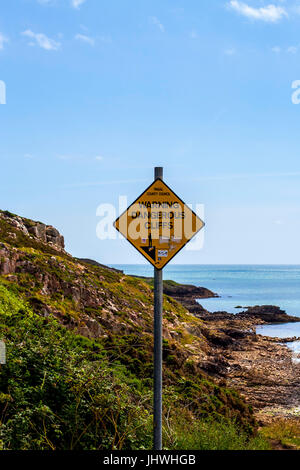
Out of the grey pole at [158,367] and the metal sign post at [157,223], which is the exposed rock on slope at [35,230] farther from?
the grey pole at [158,367]

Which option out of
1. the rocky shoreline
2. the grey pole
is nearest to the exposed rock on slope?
the rocky shoreline

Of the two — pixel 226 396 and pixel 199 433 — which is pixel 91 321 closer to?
pixel 226 396

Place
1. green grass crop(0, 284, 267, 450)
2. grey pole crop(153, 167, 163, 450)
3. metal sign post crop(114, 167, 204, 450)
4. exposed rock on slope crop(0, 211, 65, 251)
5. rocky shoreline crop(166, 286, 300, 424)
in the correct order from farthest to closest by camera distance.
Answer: exposed rock on slope crop(0, 211, 65, 251) < rocky shoreline crop(166, 286, 300, 424) < green grass crop(0, 284, 267, 450) < metal sign post crop(114, 167, 204, 450) < grey pole crop(153, 167, 163, 450)

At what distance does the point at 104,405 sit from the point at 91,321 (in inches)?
552

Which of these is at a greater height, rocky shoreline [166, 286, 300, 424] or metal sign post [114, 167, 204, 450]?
metal sign post [114, 167, 204, 450]

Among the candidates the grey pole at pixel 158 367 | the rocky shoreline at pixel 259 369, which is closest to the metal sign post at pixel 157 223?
the grey pole at pixel 158 367

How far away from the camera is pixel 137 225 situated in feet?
19.2

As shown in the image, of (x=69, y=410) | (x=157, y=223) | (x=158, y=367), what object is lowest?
(x=69, y=410)

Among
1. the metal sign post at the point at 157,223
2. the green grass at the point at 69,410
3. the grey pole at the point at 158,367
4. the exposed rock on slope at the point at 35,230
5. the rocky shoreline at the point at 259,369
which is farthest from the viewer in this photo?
the exposed rock on slope at the point at 35,230

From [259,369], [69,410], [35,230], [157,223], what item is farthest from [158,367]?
[35,230]

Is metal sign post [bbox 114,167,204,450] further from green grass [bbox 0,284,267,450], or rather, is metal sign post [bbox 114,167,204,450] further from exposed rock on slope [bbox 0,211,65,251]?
exposed rock on slope [bbox 0,211,65,251]

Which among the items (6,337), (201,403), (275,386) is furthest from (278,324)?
(6,337)

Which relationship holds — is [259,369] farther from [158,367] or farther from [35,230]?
[158,367]

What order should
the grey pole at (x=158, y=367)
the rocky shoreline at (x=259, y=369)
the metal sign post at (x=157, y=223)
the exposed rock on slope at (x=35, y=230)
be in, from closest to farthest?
the grey pole at (x=158, y=367)
the metal sign post at (x=157, y=223)
the rocky shoreline at (x=259, y=369)
the exposed rock on slope at (x=35, y=230)
